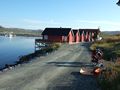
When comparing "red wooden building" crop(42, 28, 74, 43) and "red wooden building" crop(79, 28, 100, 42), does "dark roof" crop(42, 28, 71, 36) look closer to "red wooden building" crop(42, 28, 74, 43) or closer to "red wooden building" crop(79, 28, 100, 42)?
"red wooden building" crop(42, 28, 74, 43)

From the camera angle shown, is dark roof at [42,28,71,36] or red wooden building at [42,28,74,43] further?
dark roof at [42,28,71,36]

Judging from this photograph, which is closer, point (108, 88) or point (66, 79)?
point (108, 88)

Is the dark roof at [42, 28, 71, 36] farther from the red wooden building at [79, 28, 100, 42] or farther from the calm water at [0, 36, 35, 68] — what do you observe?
the red wooden building at [79, 28, 100, 42]

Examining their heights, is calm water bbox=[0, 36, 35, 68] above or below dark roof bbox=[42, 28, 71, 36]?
below

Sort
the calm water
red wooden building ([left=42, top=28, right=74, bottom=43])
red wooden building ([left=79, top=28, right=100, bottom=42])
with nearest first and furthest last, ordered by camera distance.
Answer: the calm water < red wooden building ([left=42, top=28, right=74, bottom=43]) < red wooden building ([left=79, top=28, right=100, bottom=42])

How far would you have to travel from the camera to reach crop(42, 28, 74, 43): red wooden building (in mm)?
88312

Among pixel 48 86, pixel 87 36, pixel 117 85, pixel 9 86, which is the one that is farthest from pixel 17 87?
pixel 87 36

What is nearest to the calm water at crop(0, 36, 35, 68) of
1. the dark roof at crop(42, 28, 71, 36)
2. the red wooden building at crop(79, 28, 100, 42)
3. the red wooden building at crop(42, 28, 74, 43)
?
the red wooden building at crop(42, 28, 74, 43)

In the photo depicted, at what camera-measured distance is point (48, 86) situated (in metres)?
18.7

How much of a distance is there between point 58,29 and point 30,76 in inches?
2717

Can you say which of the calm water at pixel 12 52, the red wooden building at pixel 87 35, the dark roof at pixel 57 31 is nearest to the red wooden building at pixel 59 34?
the dark roof at pixel 57 31

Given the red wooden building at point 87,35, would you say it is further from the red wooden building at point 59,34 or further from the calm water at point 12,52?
the calm water at point 12,52

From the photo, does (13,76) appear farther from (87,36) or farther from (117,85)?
(87,36)

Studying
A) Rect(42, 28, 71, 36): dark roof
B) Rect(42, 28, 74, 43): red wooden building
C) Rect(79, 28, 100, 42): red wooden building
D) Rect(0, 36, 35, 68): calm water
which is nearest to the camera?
Rect(0, 36, 35, 68): calm water
